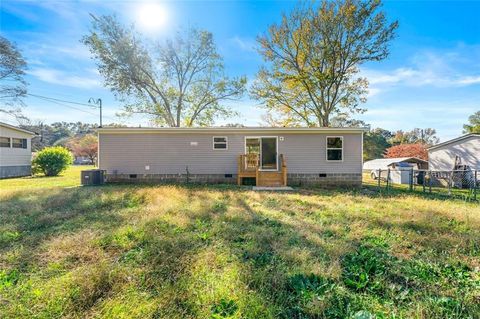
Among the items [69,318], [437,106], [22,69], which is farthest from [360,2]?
[22,69]

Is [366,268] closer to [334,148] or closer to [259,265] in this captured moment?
[259,265]

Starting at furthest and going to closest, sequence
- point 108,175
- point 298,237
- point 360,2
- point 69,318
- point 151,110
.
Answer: point 151,110, point 360,2, point 108,175, point 298,237, point 69,318

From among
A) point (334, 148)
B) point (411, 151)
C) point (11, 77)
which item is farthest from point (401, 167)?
point (11, 77)

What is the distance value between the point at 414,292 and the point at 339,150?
888cm

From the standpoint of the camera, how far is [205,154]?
1052 cm

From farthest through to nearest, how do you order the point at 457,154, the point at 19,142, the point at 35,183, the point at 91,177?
the point at 19,142
the point at 457,154
the point at 35,183
the point at 91,177

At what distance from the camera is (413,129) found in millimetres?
42938

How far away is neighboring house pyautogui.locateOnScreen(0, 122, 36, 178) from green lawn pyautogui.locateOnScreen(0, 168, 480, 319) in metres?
12.3

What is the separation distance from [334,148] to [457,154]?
32.9ft

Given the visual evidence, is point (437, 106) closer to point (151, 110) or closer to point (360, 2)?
point (360, 2)

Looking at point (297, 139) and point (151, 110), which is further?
point (151, 110)

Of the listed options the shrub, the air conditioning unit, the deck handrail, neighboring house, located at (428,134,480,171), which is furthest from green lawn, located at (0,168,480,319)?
the shrub

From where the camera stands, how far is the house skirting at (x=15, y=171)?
531 inches

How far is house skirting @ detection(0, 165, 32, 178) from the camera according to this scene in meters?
13.5
